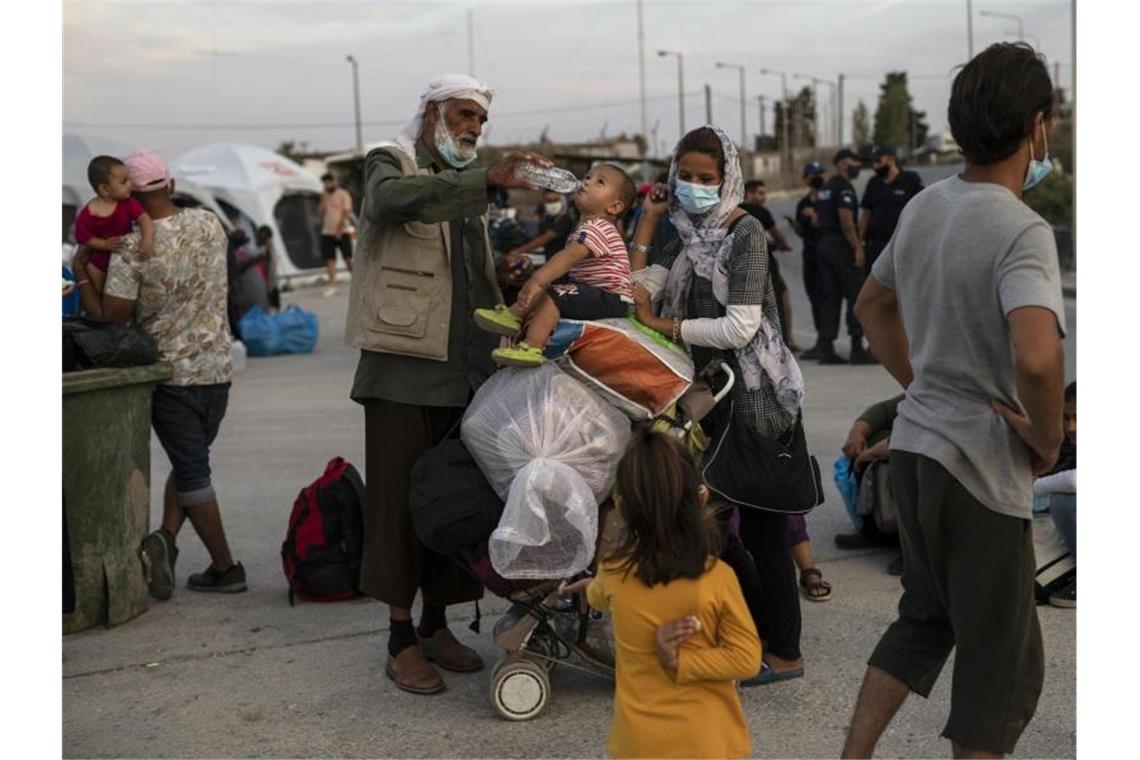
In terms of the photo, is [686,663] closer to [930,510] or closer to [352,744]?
[930,510]

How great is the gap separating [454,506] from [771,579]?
3.57ft

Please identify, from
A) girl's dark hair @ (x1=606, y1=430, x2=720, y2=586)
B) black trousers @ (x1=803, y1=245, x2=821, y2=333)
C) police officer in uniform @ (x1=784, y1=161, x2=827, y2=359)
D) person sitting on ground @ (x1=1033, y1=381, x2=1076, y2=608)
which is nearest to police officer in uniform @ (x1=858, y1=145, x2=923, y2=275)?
police officer in uniform @ (x1=784, y1=161, x2=827, y2=359)

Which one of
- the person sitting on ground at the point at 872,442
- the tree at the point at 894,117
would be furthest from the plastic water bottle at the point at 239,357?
the tree at the point at 894,117

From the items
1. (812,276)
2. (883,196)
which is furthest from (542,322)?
(812,276)

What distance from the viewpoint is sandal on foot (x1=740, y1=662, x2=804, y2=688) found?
4.74 metres

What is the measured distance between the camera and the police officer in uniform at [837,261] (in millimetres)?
12844

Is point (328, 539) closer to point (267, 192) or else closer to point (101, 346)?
point (101, 346)

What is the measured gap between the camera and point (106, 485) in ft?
18.4

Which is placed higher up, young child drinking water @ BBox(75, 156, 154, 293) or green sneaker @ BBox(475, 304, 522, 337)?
young child drinking water @ BBox(75, 156, 154, 293)

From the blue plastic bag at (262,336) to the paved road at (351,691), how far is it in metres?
8.87

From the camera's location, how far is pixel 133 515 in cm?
577

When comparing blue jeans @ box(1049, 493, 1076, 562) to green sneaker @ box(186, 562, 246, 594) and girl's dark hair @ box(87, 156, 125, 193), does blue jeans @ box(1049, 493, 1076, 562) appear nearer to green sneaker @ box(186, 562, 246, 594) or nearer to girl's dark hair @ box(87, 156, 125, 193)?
green sneaker @ box(186, 562, 246, 594)

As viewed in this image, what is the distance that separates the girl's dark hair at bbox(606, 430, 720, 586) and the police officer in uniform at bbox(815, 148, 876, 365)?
A: 32.1ft

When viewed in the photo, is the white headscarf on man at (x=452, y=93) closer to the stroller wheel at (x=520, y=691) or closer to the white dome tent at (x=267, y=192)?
the stroller wheel at (x=520, y=691)
